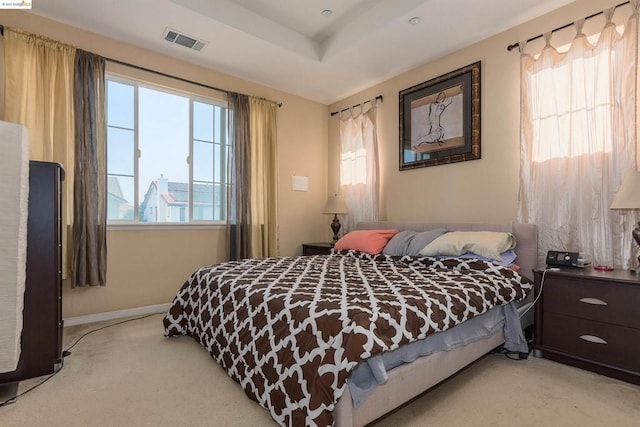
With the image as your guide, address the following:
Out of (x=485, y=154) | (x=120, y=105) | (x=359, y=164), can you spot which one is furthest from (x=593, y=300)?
(x=120, y=105)

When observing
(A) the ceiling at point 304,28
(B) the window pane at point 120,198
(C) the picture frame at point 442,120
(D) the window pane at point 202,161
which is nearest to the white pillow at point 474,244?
(C) the picture frame at point 442,120

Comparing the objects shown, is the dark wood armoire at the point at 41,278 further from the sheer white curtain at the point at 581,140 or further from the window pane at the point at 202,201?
the sheer white curtain at the point at 581,140

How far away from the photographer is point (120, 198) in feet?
10.8

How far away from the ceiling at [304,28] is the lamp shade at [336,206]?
4.89ft

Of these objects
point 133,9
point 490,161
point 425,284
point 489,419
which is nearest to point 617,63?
point 490,161

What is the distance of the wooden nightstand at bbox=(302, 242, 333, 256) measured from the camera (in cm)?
401

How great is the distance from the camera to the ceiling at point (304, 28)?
2740 millimetres

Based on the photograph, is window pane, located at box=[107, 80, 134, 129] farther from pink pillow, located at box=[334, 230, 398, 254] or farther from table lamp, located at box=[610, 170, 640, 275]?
table lamp, located at box=[610, 170, 640, 275]

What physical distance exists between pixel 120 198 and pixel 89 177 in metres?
0.37

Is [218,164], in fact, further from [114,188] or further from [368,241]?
[368,241]

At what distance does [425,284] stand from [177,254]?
272 centimetres

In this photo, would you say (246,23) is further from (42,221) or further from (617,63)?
(617,63)

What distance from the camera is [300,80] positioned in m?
4.13

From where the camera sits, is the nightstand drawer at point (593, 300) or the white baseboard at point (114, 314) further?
the white baseboard at point (114, 314)
